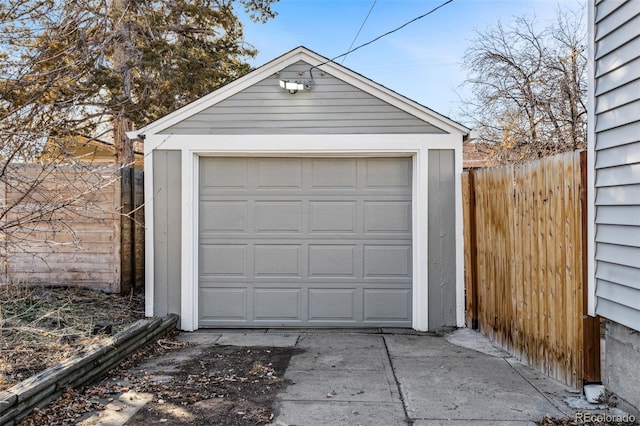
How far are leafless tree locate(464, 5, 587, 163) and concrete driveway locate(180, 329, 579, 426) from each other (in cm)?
492

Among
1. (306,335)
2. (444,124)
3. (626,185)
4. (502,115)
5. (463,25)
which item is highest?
(463,25)

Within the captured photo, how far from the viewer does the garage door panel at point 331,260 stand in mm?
5973

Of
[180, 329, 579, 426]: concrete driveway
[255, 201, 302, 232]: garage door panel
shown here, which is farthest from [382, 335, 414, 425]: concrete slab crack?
[255, 201, 302, 232]: garage door panel

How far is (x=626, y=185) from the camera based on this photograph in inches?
120

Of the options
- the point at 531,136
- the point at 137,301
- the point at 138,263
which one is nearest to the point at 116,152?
the point at 138,263

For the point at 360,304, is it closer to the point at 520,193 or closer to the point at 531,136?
the point at 520,193

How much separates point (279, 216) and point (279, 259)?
1.75ft

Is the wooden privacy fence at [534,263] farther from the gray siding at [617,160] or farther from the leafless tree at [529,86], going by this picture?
the leafless tree at [529,86]

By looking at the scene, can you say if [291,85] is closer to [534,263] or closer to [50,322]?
[534,263]

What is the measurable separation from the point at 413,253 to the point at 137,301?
3.62 metres

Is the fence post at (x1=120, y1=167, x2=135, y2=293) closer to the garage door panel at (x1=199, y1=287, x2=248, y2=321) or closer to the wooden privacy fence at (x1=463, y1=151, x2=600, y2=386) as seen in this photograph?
the garage door panel at (x1=199, y1=287, x2=248, y2=321)

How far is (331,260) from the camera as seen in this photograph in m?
5.98

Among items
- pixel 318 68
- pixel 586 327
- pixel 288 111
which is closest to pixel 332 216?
pixel 288 111

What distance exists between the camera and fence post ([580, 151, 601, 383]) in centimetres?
337
